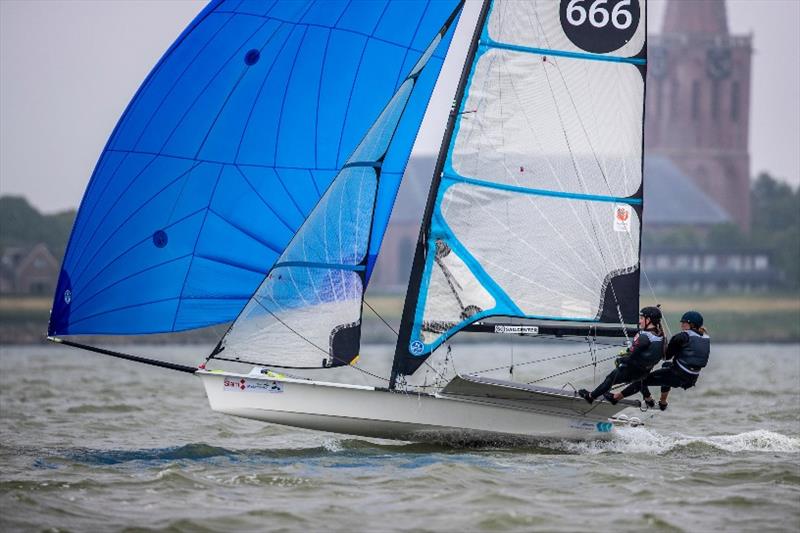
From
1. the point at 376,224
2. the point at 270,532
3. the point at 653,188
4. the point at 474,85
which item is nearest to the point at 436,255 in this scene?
the point at 376,224

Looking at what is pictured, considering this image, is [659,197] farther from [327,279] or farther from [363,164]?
[327,279]

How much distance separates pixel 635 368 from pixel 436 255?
2.23 m

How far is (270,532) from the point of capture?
11.0 m

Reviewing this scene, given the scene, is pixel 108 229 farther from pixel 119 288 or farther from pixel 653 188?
pixel 653 188

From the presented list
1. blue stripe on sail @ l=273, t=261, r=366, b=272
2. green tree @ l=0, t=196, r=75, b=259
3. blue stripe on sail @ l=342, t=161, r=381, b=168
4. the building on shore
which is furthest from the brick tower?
blue stripe on sail @ l=273, t=261, r=366, b=272

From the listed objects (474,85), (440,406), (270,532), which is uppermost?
(474,85)

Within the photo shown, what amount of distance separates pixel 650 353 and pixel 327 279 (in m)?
3.22

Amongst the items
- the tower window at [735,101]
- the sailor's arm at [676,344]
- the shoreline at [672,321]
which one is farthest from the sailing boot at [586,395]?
the tower window at [735,101]

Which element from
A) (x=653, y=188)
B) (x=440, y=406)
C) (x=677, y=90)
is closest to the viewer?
(x=440, y=406)

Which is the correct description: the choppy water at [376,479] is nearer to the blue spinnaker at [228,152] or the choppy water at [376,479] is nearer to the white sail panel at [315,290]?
the white sail panel at [315,290]

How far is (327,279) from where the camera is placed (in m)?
14.5

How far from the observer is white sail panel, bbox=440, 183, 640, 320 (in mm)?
14586

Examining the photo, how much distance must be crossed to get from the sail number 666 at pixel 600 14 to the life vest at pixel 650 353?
122 inches

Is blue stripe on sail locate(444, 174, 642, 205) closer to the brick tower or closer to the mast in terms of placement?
the mast
